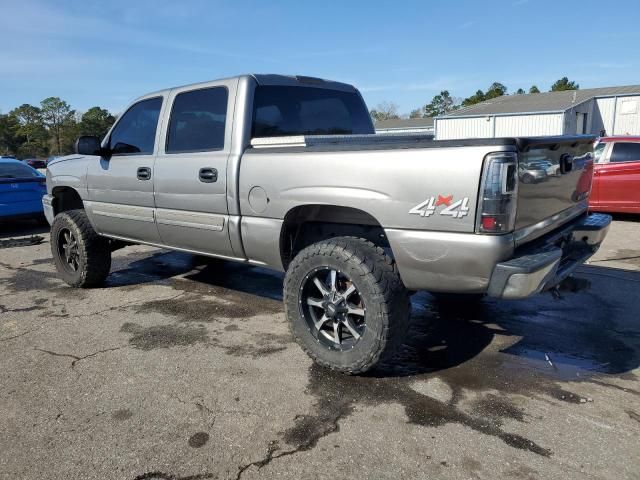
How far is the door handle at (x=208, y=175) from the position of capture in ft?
12.7

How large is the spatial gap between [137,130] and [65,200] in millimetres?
1711

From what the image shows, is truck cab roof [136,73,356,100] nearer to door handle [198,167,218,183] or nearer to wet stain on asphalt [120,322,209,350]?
door handle [198,167,218,183]

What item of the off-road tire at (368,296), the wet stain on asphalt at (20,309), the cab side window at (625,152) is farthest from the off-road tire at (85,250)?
the cab side window at (625,152)

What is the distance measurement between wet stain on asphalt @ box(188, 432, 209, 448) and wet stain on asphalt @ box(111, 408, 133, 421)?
1.53 ft

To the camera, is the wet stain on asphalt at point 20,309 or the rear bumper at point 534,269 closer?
the rear bumper at point 534,269

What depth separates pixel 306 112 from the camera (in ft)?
14.4

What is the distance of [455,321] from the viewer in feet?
14.3

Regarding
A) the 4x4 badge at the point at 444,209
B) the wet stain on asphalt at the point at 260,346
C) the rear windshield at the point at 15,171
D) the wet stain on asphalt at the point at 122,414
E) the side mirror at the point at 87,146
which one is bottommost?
the wet stain on asphalt at the point at 260,346

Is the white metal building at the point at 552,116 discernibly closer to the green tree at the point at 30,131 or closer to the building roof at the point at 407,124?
the building roof at the point at 407,124

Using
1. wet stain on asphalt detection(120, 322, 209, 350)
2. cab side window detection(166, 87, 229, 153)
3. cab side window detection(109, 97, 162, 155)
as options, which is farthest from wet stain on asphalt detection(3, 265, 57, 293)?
cab side window detection(166, 87, 229, 153)

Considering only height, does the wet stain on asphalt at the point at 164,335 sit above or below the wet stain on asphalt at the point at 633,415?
below

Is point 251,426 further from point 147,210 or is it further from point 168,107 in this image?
point 168,107

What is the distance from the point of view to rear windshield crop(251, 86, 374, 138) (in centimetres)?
399

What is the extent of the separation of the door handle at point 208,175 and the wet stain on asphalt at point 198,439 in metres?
1.91
